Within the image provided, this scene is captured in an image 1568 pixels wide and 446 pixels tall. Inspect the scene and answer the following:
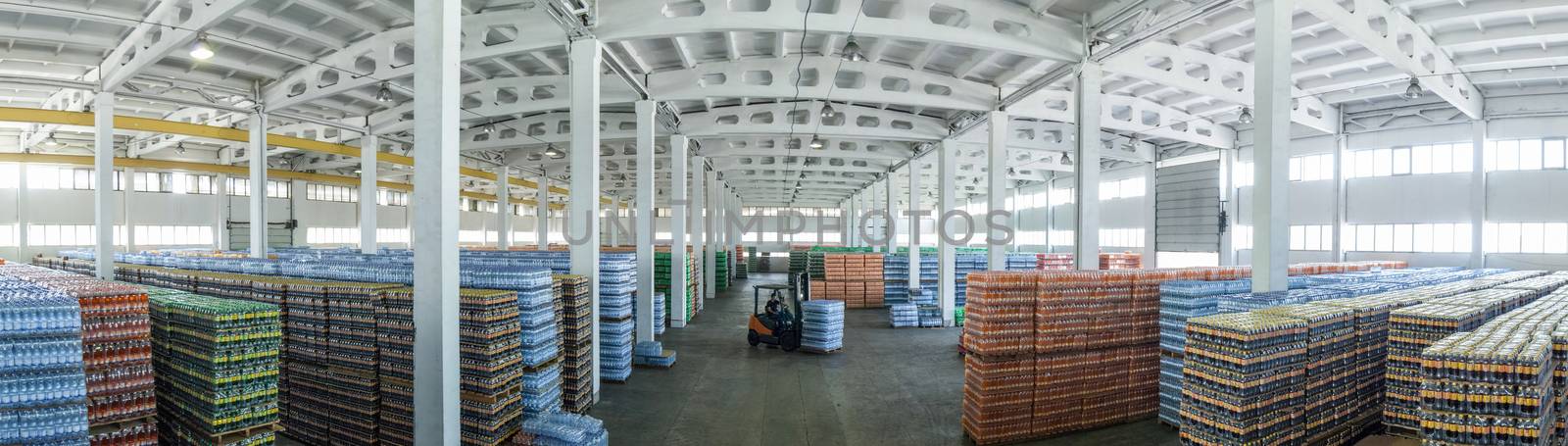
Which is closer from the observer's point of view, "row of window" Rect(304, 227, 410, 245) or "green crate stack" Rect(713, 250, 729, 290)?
"green crate stack" Rect(713, 250, 729, 290)

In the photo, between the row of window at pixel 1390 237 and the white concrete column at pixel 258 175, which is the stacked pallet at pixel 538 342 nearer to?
the white concrete column at pixel 258 175

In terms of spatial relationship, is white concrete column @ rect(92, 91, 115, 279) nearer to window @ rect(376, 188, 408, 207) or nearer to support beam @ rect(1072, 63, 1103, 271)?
support beam @ rect(1072, 63, 1103, 271)

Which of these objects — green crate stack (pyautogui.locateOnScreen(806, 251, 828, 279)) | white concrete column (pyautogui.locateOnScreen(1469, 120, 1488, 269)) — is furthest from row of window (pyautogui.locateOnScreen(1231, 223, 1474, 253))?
green crate stack (pyautogui.locateOnScreen(806, 251, 828, 279))

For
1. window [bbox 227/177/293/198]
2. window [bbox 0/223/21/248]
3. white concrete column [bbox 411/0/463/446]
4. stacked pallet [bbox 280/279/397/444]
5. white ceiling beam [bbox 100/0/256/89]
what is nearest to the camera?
white concrete column [bbox 411/0/463/446]

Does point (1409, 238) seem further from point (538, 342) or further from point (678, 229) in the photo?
point (538, 342)

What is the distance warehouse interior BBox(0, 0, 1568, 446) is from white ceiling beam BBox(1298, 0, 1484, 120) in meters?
0.11

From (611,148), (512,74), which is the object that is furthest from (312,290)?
(611,148)

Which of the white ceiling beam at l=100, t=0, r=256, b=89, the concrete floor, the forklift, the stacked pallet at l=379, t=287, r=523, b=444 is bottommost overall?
the concrete floor

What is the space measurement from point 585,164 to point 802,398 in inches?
197

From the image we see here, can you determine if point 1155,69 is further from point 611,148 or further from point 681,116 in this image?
point 611,148

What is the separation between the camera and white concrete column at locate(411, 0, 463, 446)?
5469mm

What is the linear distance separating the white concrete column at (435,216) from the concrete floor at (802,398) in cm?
284

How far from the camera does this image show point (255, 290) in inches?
331

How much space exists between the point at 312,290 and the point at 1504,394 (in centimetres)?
1130
